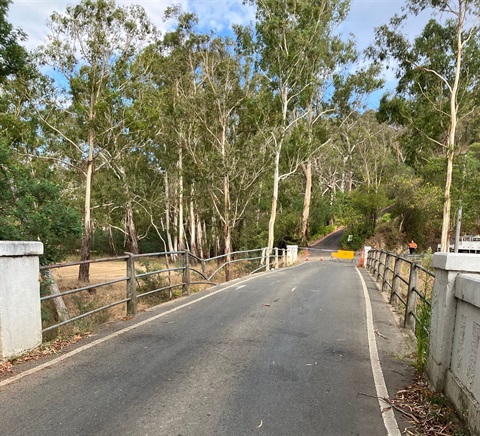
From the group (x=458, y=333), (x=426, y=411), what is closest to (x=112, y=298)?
(x=426, y=411)

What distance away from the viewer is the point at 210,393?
373 centimetres

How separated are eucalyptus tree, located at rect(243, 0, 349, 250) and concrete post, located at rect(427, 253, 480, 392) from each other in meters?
21.2

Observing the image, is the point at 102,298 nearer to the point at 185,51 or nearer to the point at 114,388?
the point at 114,388

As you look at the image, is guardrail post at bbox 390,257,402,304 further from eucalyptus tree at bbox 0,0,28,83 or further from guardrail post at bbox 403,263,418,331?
eucalyptus tree at bbox 0,0,28,83

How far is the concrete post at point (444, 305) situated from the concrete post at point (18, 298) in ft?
14.8

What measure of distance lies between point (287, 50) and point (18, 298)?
24.5 metres

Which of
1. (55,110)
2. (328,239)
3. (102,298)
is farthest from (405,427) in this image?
(328,239)

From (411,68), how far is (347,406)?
2736 centimetres

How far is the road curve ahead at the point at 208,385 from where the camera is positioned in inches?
125

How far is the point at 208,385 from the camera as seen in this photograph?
391cm

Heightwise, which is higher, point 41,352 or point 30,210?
point 30,210

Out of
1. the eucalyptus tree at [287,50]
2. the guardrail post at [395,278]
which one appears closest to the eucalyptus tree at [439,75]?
the eucalyptus tree at [287,50]

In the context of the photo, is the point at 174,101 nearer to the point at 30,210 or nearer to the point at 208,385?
the point at 30,210

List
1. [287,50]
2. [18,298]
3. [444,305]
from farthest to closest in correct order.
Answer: [287,50] → [18,298] → [444,305]
